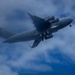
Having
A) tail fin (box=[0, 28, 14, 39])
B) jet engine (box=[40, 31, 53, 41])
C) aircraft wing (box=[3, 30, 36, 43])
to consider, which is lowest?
jet engine (box=[40, 31, 53, 41])

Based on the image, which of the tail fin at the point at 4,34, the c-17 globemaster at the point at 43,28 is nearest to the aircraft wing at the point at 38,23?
the c-17 globemaster at the point at 43,28

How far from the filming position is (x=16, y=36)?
9062 cm

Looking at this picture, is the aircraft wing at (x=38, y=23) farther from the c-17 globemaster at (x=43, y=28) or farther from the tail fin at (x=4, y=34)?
the tail fin at (x=4, y=34)

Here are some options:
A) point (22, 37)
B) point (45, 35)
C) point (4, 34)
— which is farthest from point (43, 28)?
point (4, 34)

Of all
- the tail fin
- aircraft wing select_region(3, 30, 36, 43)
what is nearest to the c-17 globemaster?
aircraft wing select_region(3, 30, 36, 43)

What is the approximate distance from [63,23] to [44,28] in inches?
248

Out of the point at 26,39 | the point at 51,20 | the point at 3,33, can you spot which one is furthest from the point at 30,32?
the point at 3,33

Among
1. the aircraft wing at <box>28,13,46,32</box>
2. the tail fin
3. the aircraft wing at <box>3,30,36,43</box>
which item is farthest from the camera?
the tail fin

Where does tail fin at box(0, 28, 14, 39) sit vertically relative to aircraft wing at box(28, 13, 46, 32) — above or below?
above

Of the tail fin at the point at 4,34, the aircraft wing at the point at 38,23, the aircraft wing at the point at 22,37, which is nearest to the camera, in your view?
the aircraft wing at the point at 38,23

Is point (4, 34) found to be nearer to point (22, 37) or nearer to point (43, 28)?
point (22, 37)

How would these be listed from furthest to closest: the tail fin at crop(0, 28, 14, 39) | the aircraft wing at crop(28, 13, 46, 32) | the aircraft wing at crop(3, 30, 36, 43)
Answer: the tail fin at crop(0, 28, 14, 39) → the aircraft wing at crop(3, 30, 36, 43) → the aircraft wing at crop(28, 13, 46, 32)

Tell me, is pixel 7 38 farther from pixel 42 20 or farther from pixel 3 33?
pixel 42 20

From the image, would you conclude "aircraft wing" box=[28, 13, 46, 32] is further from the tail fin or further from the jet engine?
the tail fin
